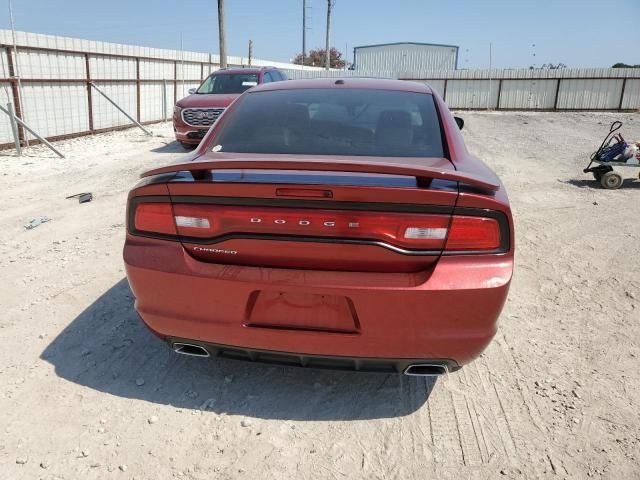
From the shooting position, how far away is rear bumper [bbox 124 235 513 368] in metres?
2.11

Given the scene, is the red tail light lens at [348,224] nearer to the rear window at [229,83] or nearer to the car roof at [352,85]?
the car roof at [352,85]

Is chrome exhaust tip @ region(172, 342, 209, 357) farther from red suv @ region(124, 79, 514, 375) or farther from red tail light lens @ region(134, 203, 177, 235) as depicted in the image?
red tail light lens @ region(134, 203, 177, 235)

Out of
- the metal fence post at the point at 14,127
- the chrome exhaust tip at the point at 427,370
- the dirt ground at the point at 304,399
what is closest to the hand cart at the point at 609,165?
the dirt ground at the point at 304,399

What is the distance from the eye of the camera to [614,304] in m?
3.79

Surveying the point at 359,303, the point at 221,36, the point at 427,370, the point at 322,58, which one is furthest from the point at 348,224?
the point at 322,58

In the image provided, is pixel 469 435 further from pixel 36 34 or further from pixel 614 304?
pixel 36 34

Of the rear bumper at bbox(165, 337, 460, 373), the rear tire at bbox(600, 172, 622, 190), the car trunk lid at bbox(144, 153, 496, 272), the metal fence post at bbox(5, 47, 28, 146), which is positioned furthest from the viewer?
the metal fence post at bbox(5, 47, 28, 146)

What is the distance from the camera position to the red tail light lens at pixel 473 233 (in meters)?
2.12

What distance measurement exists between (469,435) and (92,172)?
8.29 meters

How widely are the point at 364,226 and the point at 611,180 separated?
7.54m

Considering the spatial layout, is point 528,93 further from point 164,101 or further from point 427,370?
point 427,370

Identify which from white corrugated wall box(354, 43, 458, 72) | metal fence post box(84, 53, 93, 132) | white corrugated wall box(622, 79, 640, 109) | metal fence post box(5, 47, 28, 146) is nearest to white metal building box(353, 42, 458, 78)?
white corrugated wall box(354, 43, 458, 72)

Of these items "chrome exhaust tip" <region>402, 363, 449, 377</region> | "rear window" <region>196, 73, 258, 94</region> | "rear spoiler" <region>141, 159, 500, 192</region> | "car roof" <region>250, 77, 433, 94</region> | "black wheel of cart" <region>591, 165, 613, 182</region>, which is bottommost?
"chrome exhaust tip" <region>402, 363, 449, 377</region>

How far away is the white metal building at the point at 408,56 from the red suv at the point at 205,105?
107 feet
